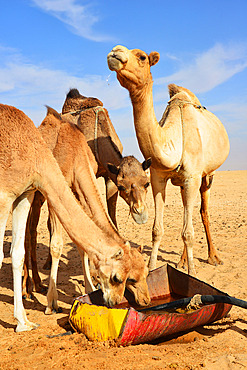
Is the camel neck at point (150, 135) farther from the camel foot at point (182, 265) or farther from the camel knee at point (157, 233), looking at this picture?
the camel foot at point (182, 265)

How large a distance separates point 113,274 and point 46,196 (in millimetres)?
1136

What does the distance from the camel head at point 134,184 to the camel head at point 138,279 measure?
1435mm

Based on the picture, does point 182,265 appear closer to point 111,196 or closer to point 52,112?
point 111,196

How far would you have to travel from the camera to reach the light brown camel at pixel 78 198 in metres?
4.09

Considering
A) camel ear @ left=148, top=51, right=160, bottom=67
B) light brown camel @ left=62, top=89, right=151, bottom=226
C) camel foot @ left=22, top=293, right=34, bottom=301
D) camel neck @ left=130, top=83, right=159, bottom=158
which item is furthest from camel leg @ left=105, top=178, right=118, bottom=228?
camel ear @ left=148, top=51, right=160, bottom=67

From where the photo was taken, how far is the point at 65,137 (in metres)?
5.26

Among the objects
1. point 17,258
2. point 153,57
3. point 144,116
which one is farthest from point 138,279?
point 153,57

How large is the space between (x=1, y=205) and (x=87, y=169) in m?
1.28

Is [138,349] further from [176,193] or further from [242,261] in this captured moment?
[176,193]

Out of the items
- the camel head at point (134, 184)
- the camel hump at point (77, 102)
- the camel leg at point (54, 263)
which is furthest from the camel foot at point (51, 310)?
the camel hump at point (77, 102)

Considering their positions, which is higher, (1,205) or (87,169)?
(87,169)

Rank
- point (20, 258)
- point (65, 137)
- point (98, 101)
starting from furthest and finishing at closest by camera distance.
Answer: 1. point (98, 101)
2. point (65, 137)
3. point (20, 258)

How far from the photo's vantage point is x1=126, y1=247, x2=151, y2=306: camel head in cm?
404

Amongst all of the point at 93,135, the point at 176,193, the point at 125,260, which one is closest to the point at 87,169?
the point at 125,260
